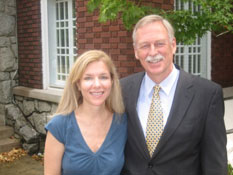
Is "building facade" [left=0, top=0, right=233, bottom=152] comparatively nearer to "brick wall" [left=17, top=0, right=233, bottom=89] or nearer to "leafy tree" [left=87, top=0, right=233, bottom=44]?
"brick wall" [left=17, top=0, right=233, bottom=89]

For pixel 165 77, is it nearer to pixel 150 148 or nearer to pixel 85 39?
pixel 150 148

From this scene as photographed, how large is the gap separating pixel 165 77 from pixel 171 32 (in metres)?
0.33

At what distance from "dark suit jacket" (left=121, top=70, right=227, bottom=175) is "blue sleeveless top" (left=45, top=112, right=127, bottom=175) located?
0.25 m

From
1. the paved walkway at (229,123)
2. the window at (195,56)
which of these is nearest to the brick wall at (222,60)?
the window at (195,56)

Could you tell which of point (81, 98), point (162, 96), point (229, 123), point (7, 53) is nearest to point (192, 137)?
point (162, 96)

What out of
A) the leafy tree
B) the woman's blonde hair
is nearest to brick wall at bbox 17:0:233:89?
the leafy tree

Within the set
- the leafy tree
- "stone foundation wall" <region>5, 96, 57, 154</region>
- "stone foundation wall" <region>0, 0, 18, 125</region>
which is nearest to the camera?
the leafy tree

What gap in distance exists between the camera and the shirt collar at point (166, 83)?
2324mm

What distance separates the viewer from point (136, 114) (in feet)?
7.67

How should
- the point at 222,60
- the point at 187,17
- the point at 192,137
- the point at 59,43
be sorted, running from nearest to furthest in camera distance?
the point at 192,137
the point at 187,17
the point at 59,43
the point at 222,60

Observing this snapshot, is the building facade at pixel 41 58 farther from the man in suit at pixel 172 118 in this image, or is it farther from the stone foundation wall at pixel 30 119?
the man in suit at pixel 172 118

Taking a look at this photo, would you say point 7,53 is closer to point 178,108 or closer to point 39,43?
point 39,43

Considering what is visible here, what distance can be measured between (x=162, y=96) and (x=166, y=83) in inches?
3.9

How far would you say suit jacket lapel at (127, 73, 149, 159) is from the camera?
7.30 feet
